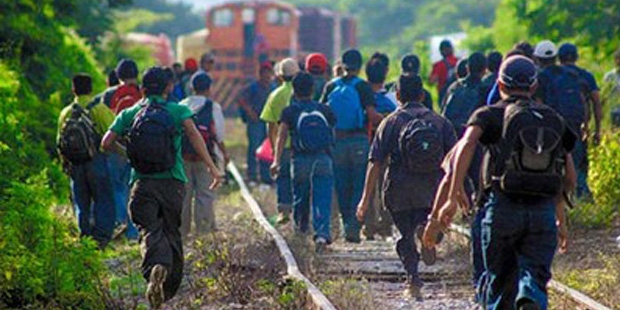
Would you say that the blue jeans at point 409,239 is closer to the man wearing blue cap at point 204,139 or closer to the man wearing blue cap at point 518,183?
the man wearing blue cap at point 518,183

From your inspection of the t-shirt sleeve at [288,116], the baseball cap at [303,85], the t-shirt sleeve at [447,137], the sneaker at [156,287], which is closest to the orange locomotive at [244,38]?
the t-shirt sleeve at [288,116]

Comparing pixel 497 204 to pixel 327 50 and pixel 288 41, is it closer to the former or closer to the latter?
pixel 288 41

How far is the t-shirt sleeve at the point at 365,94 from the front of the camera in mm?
14531

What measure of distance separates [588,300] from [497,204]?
2.30 meters

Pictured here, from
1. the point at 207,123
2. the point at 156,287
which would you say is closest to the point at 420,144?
the point at 156,287

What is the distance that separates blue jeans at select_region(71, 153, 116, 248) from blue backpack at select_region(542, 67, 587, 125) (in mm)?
4607

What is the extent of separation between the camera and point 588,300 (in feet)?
33.6

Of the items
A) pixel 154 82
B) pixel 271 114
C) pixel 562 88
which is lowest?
pixel 271 114

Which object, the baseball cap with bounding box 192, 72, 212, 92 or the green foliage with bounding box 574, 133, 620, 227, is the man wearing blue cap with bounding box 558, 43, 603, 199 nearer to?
the green foliage with bounding box 574, 133, 620, 227

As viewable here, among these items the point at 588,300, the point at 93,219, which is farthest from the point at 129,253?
the point at 588,300

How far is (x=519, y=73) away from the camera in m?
8.30

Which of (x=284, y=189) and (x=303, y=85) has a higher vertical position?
(x=303, y=85)

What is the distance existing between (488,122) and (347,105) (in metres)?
6.52

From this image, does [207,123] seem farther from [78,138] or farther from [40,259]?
[40,259]
